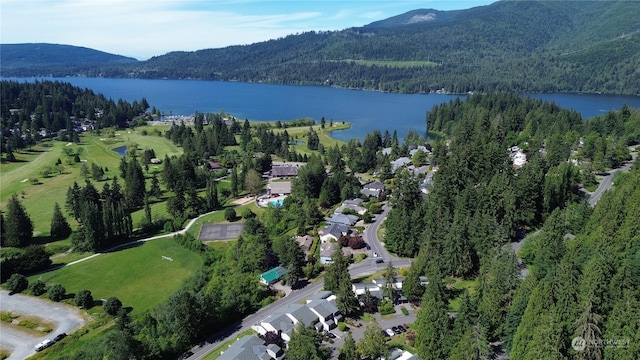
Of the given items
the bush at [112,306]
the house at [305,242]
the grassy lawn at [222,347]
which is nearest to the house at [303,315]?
the grassy lawn at [222,347]

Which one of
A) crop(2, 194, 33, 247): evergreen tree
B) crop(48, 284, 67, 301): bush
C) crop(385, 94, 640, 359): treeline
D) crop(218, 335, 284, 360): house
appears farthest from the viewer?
crop(2, 194, 33, 247): evergreen tree

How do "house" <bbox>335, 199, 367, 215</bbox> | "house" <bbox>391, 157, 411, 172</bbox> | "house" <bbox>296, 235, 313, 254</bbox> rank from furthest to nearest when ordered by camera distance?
1. "house" <bbox>391, 157, 411, 172</bbox>
2. "house" <bbox>335, 199, 367, 215</bbox>
3. "house" <bbox>296, 235, 313, 254</bbox>

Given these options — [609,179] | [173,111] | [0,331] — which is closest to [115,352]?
[0,331]

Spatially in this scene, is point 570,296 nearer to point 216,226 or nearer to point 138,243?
point 216,226

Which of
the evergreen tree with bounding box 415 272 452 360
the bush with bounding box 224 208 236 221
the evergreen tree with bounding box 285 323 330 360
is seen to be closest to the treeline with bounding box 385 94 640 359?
the evergreen tree with bounding box 415 272 452 360

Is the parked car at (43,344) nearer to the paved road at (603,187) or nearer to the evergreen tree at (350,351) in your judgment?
the evergreen tree at (350,351)

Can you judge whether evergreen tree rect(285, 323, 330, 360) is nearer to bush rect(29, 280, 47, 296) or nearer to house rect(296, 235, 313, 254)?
house rect(296, 235, 313, 254)
